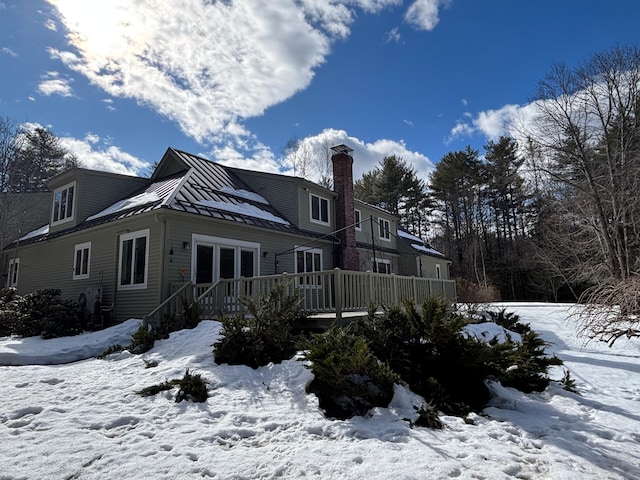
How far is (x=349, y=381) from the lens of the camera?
4910 mm

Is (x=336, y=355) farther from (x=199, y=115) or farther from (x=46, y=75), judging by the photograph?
(x=199, y=115)

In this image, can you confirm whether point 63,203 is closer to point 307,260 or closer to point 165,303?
point 165,303

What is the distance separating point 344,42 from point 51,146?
2738cm

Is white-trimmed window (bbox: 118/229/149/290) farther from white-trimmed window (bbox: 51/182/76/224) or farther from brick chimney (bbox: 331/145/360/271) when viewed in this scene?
brick chimney (bbox: 331/145/360/271)

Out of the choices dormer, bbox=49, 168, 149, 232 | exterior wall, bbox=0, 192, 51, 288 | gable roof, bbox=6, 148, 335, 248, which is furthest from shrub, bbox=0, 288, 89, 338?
exterior wall, bbox=0, 192, 51, 288

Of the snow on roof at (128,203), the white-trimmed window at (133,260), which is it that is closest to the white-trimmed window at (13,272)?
the snow on roof at (128,203)

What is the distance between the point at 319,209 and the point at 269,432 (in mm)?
12042

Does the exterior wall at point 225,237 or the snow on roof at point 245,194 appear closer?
the exterior wall at point 225,237

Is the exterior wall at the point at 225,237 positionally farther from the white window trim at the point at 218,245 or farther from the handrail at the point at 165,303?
the handrail at the point at 165,303

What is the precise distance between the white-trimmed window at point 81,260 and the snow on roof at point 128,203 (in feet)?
3.36

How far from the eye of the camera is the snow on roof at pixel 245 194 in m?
13.8

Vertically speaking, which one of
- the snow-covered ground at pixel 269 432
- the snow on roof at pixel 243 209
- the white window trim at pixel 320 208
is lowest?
the snow-covered ground at pixel 269 432

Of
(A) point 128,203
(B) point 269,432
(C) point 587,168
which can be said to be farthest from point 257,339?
(C) point 587,168

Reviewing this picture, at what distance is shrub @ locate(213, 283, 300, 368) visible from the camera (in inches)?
243
